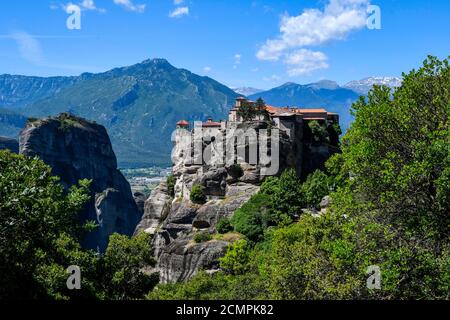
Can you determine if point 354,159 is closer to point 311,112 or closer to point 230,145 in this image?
point 230,145

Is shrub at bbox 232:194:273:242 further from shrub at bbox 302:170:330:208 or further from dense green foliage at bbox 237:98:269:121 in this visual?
dense green foliage at bbox 237:98:269:121

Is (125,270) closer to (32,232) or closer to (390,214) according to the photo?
(32,232)

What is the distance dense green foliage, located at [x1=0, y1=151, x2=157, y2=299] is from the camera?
22172 millimetres

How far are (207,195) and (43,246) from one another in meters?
47.0

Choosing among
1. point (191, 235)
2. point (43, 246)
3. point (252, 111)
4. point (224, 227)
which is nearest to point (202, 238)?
point (224, 227)

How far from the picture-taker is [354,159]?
1007 inches

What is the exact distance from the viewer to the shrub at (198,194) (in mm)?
74625

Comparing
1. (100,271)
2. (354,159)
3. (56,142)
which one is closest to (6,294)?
(100,271)

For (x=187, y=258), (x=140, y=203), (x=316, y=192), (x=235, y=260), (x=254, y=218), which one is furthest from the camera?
(x=140, y=203)

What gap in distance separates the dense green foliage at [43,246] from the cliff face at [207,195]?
66.7 feet

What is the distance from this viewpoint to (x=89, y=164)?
176625mm

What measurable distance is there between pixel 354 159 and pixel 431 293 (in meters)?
8.14

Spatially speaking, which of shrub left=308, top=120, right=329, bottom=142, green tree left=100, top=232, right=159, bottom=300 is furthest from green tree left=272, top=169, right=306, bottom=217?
green tree left=100, top=232, right=159, bottom=300

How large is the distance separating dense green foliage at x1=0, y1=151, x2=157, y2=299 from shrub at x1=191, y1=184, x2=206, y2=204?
3342 cm
